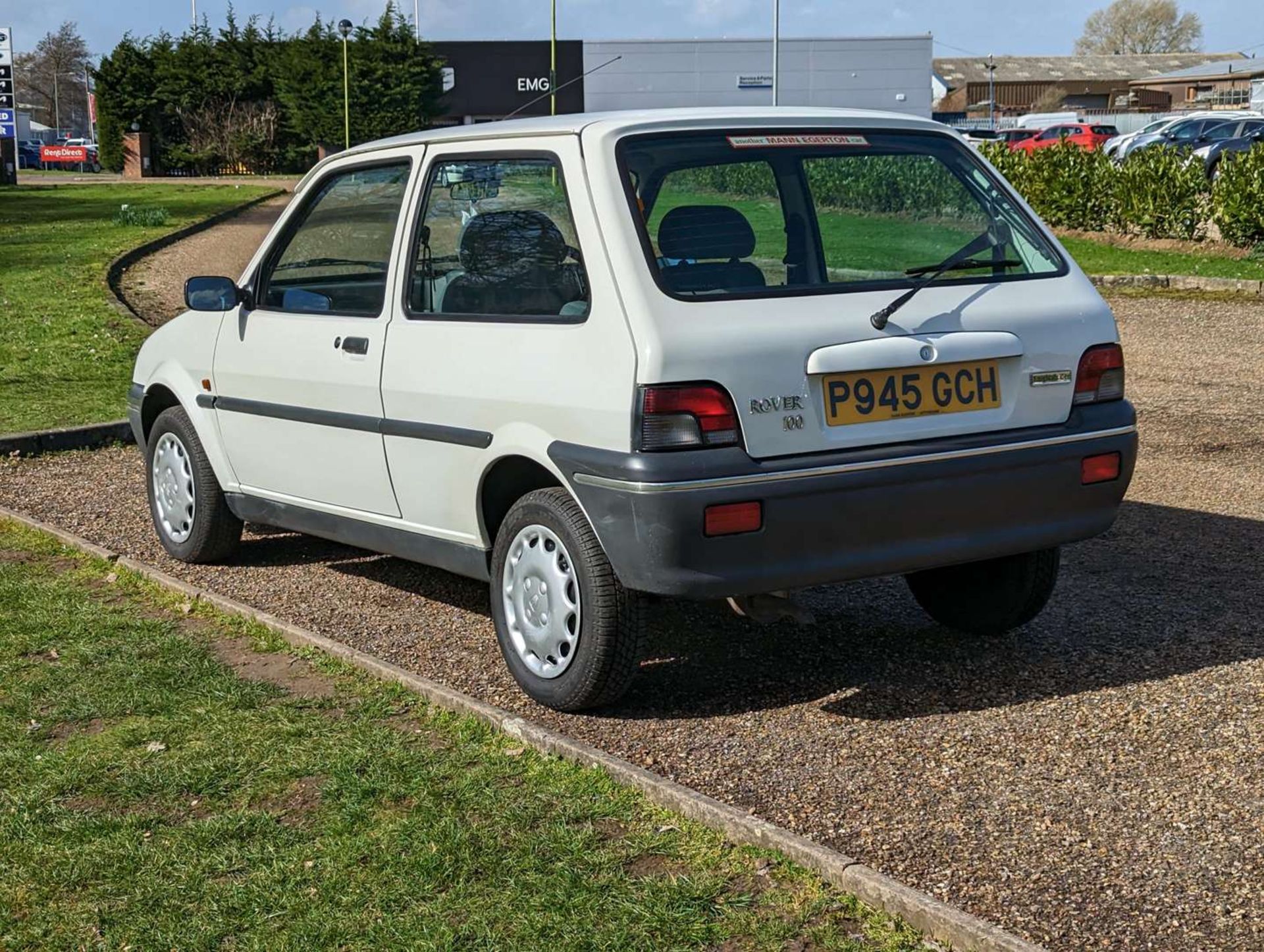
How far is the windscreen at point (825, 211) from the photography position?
4.98 meters

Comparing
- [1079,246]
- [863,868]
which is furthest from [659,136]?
[1079,246]

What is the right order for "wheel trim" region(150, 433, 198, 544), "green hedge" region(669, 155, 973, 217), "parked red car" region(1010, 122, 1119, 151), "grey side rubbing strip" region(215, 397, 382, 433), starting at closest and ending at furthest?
"green hedge" region(669, 155, 973, 217), "grey side rubbing strip" region(215, 397, 382, 433), "wheel trim" region(150, 433, 198, 544), "parked red car" region(1010, 122, 1119, 151)

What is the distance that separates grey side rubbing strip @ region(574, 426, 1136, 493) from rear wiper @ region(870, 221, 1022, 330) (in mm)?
A: 418

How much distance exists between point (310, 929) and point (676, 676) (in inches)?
82.1

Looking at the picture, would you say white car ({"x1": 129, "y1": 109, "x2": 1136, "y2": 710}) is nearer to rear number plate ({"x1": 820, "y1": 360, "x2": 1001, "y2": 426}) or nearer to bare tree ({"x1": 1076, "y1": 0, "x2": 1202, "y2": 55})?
rear number plate ({"x1": 820, "y1": 360, "x2": 1001, "y2": 426})

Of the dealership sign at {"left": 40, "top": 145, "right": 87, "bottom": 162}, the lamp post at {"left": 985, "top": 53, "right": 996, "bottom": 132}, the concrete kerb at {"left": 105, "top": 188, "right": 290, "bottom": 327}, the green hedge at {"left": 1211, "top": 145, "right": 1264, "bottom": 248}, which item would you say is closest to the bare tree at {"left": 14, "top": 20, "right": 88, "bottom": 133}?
the dealership sign at {"left": 40, "top": 145, "right": 87, "bottom": 162}

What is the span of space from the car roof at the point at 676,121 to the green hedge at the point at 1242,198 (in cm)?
1671

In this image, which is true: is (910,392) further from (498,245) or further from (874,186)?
(498,245)

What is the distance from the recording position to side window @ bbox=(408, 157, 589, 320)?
16.4 ft

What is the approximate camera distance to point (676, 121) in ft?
16.8

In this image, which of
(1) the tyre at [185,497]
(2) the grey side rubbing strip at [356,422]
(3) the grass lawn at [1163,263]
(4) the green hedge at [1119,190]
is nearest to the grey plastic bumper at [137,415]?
(1) the tyre at [185,497]

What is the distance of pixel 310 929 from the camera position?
3643mm

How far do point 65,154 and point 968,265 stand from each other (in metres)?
74.9

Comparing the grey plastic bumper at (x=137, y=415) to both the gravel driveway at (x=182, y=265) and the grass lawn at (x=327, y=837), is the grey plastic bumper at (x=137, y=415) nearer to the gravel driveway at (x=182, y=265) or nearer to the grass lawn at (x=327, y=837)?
the grass lawn at (x=327, y=837)
